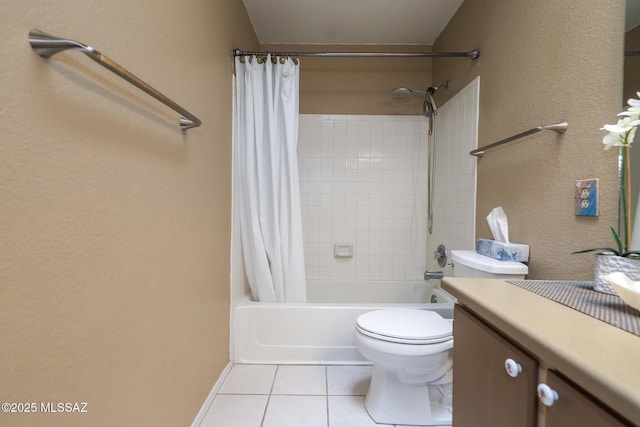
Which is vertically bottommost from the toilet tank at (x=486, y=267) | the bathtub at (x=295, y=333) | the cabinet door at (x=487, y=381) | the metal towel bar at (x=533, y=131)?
the bathtub at (x=295, y=333)

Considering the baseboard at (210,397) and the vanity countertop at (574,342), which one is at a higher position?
the vanity countertop at (574,342)

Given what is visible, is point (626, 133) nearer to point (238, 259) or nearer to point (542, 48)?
point (542, 48)

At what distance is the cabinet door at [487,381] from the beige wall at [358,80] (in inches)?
81.2

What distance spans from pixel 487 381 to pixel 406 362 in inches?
24.0

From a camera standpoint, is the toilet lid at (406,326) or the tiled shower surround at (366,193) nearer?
the toilet lid at (406,326)

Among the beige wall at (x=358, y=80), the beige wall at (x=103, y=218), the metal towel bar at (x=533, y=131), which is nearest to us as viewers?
the beige wall at (x=103, y=218)

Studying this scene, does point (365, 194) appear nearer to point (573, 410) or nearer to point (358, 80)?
point (358, 80)

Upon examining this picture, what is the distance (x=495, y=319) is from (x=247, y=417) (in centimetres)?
124

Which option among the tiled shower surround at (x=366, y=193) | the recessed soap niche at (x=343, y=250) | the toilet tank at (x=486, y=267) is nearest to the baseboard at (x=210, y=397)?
the tiled shower surround at (x=366, y=193)

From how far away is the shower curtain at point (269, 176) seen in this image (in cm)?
174

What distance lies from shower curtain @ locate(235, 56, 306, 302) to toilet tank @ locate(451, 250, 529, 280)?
Answer: 934 mm

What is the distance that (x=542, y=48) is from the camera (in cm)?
111

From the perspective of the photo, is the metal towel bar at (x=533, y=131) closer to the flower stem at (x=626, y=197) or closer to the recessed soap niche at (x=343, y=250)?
the flower stem at (x=626, y=197)

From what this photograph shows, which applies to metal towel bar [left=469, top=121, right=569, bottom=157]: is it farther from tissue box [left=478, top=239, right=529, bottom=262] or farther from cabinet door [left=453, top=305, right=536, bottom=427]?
cabinet door [left=453, top=305, right=536, bottom=427]
